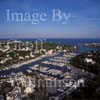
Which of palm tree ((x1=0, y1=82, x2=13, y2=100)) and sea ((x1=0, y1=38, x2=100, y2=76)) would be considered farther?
sea ((x1=0, y1=38, x2=100, y2=76))

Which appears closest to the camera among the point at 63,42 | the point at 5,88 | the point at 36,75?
the point at 5,88

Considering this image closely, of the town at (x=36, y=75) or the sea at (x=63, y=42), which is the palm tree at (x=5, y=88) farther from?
the sea at (x=63, y=42)

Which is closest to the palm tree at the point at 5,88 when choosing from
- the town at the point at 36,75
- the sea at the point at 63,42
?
the town at the point at 36,75

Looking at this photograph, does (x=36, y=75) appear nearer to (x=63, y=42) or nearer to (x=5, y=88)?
(x=5, y=88)

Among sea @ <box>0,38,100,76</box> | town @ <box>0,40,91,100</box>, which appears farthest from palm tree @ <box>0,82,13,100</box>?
sea @ <box>0,38,100,76</box>

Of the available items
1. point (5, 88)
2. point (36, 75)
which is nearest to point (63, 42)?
point (36, 75)

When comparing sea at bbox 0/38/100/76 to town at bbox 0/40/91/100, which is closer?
town at bbox 0/40/91/100

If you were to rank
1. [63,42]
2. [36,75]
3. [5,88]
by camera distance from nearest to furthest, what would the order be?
[5,88] < [36,75] < [63,42]

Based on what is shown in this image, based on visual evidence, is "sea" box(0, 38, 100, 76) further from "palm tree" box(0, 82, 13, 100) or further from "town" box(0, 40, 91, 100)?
"palm tree" box(0, 82, 13, 100)

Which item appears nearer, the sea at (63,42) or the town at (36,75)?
the town at (36,75)

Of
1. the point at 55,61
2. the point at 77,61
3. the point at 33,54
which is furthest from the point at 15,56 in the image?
the point at 77,61

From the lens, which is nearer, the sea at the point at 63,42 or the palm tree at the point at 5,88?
the palm tree at the point at 5,88
